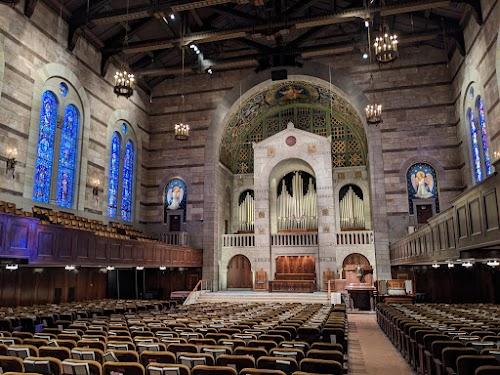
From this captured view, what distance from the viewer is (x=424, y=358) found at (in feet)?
22.4

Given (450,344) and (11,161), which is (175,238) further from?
(450,344)

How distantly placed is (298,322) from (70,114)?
50.4 ft

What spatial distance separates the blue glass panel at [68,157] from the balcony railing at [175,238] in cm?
680

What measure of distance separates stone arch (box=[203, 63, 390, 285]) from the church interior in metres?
0.12

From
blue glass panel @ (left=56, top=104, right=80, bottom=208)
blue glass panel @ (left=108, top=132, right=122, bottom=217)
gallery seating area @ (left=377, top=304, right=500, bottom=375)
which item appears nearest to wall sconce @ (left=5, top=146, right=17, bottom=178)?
blue glass panel @ (left=56, top=104, right=80, bottom=208)

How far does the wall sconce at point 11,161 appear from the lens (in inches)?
589

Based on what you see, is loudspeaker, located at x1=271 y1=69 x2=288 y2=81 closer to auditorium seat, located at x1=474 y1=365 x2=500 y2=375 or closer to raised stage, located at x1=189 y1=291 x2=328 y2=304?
raised stage, located at x1=189 y1=291 x2=328 y2=304

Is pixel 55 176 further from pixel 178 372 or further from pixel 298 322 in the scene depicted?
pixel 178 372

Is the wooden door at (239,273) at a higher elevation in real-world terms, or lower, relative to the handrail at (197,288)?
higher

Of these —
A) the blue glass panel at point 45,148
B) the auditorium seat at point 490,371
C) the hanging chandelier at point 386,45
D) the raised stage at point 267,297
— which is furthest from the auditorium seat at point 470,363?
the blue glass panel at point 45,148

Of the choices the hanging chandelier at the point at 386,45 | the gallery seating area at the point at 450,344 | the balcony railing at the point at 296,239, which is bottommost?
the gallery seating area at the point at 450,344

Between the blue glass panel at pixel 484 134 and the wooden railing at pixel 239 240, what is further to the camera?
the wooden railing at pixel 239 240

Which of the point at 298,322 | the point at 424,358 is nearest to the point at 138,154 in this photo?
the point at 298,322

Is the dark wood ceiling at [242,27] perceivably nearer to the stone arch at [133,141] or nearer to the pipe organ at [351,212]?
the stone arch at [133,141]
